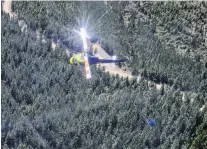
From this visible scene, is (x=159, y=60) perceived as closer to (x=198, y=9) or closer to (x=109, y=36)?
(x=109, y=36)

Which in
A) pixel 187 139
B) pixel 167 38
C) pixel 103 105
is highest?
pixel 167 38

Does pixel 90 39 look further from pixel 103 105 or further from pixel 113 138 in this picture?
pixel 113 138

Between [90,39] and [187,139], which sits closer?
[187,139]

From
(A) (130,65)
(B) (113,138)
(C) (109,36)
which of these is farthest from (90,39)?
(B) (113,138)

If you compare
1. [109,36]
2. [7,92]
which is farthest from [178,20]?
[7,92]

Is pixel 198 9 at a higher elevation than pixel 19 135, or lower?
higher

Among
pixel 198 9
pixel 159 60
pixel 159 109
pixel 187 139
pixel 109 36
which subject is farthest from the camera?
pixel 198 9

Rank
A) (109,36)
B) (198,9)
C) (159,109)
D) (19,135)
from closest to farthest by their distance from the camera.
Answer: (19,135) < (159,109) < (109,36) < (198,9)
